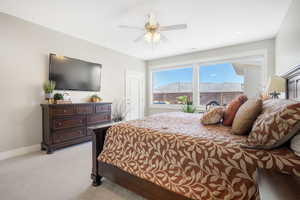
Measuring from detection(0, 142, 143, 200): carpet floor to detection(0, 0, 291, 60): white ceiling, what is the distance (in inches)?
102

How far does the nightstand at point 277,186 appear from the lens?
0.57 metres

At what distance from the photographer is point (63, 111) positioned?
303 cm

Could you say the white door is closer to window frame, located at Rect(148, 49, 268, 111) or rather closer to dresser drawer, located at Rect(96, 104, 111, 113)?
window frame, located at Rect(148, 49, 268, 111)

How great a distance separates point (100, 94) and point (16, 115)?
1890 millimetres

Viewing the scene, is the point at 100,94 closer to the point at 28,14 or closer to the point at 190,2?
the point at 28,14

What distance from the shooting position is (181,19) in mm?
2824

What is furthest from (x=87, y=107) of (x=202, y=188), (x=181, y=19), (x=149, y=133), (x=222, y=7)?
(x=222, y=7)

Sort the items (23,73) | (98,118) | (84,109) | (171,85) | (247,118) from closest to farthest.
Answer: (247,118) < (23,73) < (84,109) < (98,118) < (171,85)

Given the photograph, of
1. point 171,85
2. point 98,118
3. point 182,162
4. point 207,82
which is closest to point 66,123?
point 98,118

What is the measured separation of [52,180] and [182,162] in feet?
5.93

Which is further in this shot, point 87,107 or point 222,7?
point 87,107

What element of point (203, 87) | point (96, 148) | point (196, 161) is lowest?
point (96, 148)

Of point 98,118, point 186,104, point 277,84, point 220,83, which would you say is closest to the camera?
point 277,84

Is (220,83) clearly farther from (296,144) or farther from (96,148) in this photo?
(96,148)
